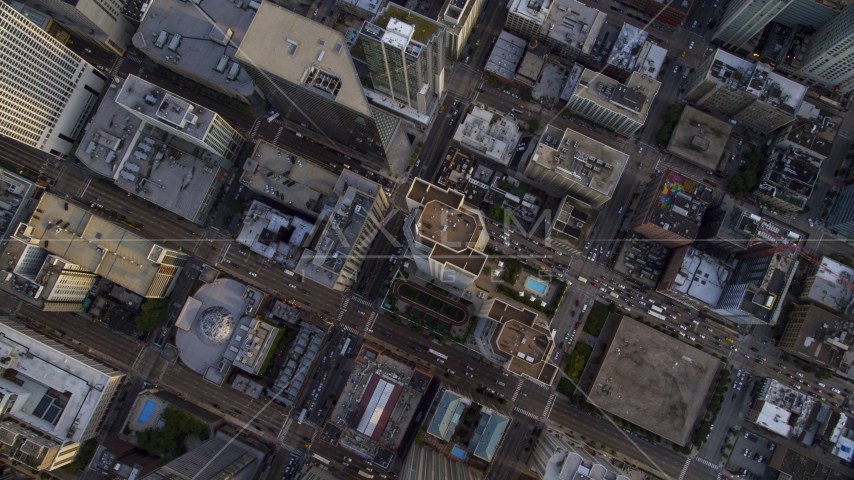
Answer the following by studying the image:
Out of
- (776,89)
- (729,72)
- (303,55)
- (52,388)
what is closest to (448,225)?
(303,55)

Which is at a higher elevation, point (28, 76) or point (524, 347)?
point (28, 76)

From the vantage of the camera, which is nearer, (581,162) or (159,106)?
(159,106)

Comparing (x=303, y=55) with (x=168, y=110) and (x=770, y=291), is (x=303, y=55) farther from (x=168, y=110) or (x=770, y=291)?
(x=770, y=291)

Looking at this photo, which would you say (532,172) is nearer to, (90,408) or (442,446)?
(442,446)

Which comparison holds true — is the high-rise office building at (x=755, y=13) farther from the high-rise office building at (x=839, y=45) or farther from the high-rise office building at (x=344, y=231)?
the high-rise office building at (x=344, y=231)

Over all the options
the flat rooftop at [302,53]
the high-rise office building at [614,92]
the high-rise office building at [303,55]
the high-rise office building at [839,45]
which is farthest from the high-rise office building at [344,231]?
the high-rise office building at [839,45]

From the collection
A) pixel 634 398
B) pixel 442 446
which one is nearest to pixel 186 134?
pixel 442 446
